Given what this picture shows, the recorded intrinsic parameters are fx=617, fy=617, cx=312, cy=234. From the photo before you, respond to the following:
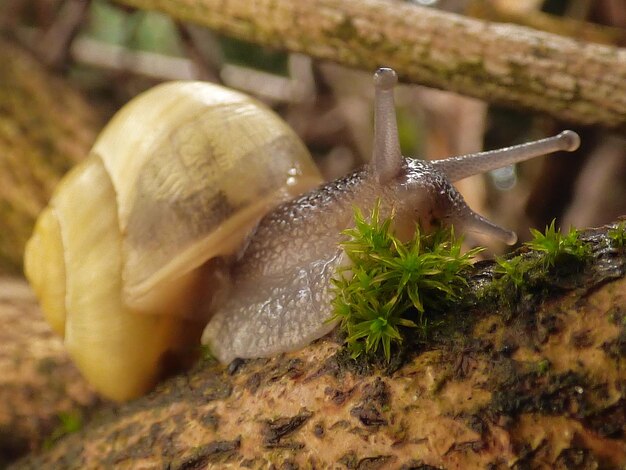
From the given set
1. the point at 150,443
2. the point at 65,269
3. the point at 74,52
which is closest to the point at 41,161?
the point at 74,52

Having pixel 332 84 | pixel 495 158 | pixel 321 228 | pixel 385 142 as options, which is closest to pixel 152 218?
pixel 321 228

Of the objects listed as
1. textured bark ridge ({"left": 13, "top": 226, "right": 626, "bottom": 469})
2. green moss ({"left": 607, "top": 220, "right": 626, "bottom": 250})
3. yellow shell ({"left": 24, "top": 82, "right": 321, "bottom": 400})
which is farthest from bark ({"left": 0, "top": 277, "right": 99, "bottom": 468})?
green moss ({"left": 607, "top": 220, "right": 626, "bottom": 250})

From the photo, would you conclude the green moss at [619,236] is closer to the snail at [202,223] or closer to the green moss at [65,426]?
the snail at [202,223]

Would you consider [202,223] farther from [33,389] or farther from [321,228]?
[33,389]

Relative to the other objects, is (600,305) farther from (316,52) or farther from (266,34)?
(266,34)

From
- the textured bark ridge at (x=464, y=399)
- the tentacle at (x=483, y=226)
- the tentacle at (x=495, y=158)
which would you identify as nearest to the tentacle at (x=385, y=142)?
the tentacle at (x=495, y=158)

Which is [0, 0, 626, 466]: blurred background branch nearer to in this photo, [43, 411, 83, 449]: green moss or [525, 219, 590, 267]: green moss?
[43, 411, 83, 449]: green moss
